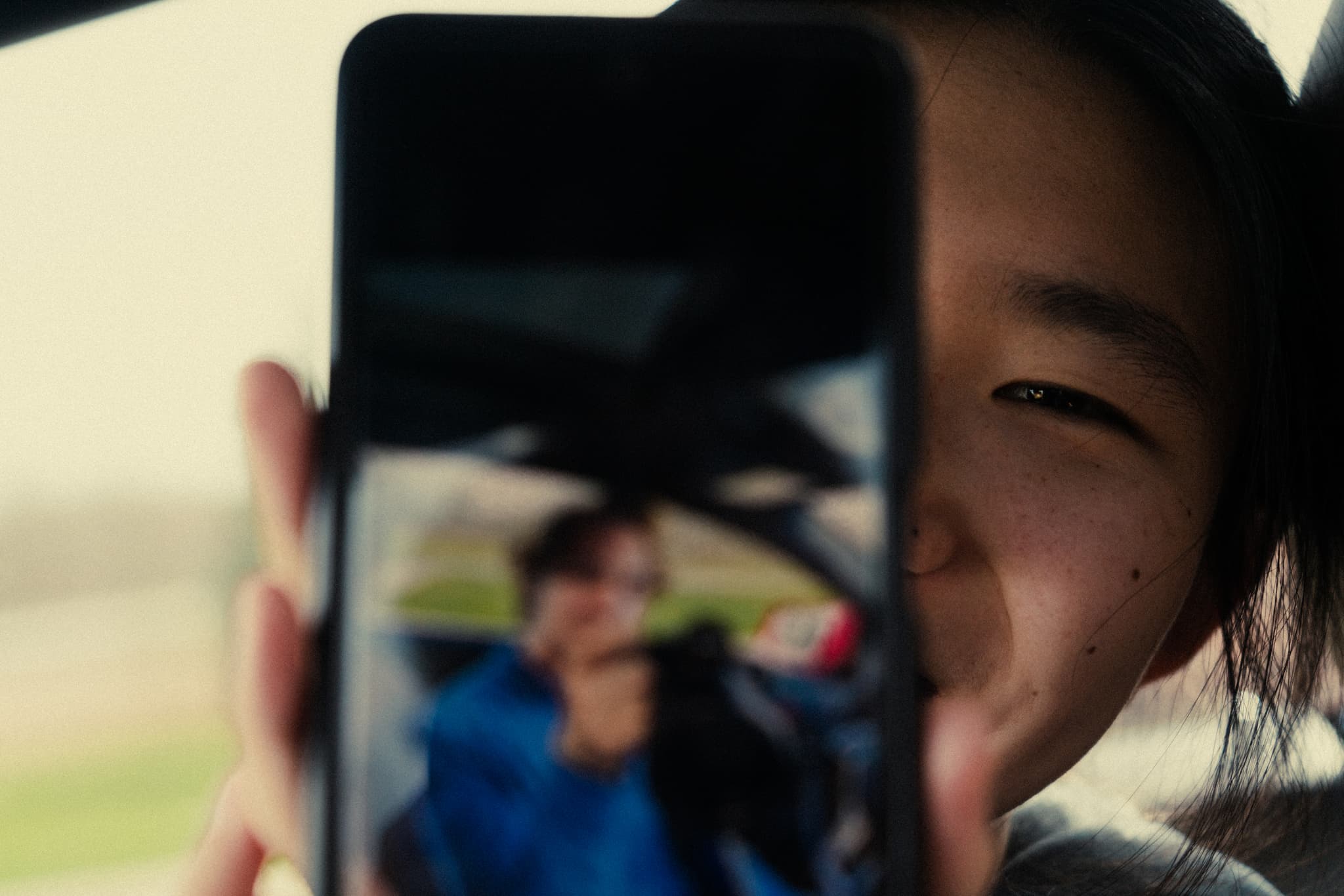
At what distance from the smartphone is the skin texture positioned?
181 millimetres

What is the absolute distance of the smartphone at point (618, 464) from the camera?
433mm

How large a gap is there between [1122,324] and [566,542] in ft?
1.36

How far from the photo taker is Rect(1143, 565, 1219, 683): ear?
0.83 metres

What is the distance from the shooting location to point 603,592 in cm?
43

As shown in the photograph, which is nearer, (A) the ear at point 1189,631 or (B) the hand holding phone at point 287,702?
(B) the hand holding phone at point 287,702

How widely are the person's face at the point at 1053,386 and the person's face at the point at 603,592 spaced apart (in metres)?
0.22

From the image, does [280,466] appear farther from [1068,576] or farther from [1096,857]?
[1096,857]

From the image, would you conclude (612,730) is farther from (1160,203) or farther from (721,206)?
(1160,203)

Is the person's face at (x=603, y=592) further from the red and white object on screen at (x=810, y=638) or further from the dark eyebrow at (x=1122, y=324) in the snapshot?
the dark eyebrow at (x=1122, y=324)

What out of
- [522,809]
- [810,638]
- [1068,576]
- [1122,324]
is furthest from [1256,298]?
[522,809]

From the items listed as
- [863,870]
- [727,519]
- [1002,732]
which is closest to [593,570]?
[727,519]

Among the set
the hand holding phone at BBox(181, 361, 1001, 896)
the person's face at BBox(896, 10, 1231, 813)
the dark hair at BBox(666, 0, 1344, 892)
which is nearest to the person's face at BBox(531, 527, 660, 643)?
the hand holding phone at BBox(181, 361, 1001, 896)

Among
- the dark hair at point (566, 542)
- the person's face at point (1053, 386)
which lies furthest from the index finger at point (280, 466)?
the person's face at point (1053, 386)

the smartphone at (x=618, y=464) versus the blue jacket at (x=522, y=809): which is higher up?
the smartphone at (x=618, y=464)
